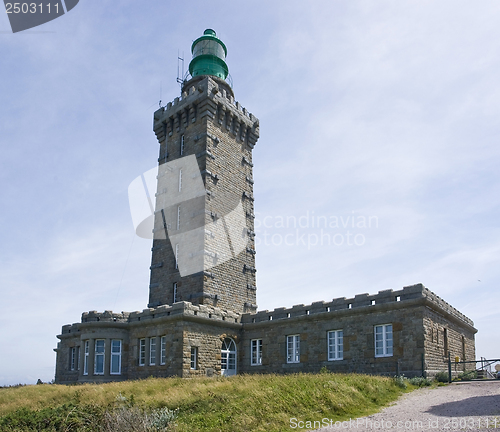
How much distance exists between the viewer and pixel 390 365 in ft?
64.3

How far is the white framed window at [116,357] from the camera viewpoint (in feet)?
78.7

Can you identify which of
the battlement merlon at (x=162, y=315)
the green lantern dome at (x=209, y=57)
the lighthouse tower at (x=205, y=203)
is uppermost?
the green lantern dome at (x=209, y=57)

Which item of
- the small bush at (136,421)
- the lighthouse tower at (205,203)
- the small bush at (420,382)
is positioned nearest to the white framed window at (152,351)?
the lighthouse tower at (205,203)

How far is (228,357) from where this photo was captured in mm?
24797

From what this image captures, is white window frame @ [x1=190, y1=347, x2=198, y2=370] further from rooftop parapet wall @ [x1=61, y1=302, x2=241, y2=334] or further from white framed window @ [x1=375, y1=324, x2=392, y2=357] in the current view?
white framed window @ [x1=375, y1=324, x2=392, y2=357]

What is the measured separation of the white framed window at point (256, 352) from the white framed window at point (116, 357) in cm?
700

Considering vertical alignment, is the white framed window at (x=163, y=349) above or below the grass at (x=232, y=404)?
above

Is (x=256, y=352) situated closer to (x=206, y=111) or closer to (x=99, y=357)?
(x=99, y=357)

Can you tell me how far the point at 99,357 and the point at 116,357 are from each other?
874 millimetres

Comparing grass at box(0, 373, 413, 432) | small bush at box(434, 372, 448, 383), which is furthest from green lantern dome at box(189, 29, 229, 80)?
small bush at box(434, 372, 448, 383)

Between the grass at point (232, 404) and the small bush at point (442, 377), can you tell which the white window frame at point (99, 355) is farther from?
the small bush at point (442, 377)

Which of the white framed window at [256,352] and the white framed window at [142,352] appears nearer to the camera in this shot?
the white framed window at [142,352]

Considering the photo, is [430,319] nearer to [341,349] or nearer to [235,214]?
[341,349]

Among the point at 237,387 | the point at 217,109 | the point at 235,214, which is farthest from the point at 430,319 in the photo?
the point at 217,109
